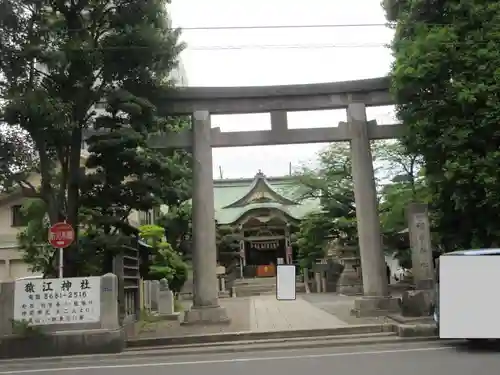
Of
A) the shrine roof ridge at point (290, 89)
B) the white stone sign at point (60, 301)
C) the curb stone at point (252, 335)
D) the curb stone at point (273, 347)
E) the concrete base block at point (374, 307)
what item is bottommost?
the curb stone at point (273, 347)

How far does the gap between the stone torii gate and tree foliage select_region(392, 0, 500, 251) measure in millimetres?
1937

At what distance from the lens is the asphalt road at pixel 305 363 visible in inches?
315

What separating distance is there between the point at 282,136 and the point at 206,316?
577 centimetres

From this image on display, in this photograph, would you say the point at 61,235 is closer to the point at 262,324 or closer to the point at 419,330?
the point at 262,324

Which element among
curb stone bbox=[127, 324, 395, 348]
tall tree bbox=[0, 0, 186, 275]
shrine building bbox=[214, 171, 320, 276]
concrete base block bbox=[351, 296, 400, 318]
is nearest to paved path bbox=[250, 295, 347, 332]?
curb stone bbox=[127, 324, 395, 348]

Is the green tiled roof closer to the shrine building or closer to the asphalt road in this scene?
the shrine building

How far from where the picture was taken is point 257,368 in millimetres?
8664

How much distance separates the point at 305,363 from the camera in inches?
353

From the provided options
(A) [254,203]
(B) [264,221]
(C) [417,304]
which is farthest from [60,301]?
(A) [254,203]

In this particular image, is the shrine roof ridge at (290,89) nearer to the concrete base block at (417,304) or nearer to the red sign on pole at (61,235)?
the red sign on pole at (61,235)

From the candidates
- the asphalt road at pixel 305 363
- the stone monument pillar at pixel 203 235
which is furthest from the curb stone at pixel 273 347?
the stone monument pillar at pixel 203 235

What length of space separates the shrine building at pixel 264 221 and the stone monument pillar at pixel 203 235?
22.3 m

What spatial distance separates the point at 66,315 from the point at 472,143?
406 inches

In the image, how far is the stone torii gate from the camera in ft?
50.9
